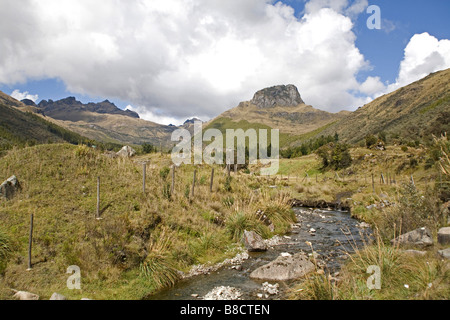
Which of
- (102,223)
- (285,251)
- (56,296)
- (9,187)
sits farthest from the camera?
(285,251)

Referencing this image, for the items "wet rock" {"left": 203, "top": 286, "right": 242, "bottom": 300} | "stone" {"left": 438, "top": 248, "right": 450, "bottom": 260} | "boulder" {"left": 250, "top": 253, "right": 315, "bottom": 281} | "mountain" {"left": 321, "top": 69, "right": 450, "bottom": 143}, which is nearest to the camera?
"stone" {"left": 438, "top": 248, "right": 450, "bottom": 260}

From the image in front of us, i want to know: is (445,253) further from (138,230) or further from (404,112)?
(404,112)

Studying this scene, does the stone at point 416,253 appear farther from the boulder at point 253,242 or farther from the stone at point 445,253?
the boulder at point 253,242

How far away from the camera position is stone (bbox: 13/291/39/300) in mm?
8328

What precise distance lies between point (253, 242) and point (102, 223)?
7866 mm

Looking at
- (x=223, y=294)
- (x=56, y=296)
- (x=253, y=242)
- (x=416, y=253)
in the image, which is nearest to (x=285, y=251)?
(x=253, y=242)

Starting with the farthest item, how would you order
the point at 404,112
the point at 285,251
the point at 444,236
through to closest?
1. the point at 404,112
2. the point at 285,251
3. the point at 444,236

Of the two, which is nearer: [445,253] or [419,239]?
[445,253]

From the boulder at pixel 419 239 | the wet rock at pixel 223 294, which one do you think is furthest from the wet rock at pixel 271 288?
the boulder at pixel 419 239

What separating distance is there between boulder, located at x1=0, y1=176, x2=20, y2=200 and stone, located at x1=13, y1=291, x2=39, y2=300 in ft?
23.5

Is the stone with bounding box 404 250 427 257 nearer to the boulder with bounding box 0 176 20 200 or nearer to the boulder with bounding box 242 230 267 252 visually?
the boulder with bounding box 242 230 267 252

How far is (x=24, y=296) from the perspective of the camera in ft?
27.5

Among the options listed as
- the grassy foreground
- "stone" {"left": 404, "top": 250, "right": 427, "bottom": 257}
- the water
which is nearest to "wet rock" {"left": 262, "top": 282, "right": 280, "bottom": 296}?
the water
